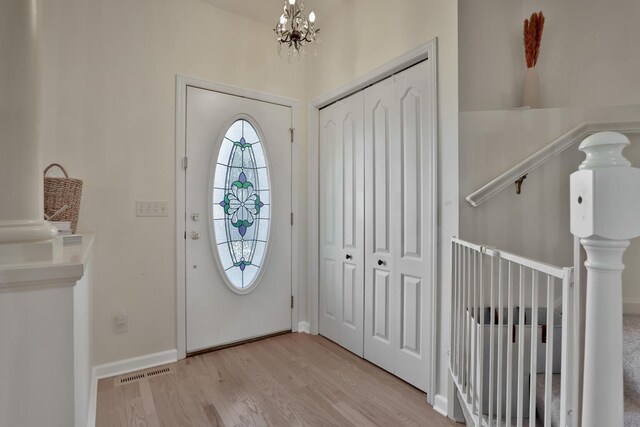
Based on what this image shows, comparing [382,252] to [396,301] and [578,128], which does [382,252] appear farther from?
[578,128]

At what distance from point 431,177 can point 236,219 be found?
1653mm

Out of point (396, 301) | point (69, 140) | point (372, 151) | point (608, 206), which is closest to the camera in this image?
point (608, 206)

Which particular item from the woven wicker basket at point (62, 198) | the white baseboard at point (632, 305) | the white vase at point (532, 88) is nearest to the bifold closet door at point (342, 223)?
the white vase at point (532, 88)

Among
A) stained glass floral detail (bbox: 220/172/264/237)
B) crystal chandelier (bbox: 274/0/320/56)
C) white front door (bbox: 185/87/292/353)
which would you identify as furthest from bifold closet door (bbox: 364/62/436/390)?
stained glass floral detail (bbox: 220/172/264/237)

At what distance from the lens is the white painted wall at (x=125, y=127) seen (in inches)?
84.0

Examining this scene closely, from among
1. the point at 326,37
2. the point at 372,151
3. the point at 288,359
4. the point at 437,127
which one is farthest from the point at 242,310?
the point at 326,37

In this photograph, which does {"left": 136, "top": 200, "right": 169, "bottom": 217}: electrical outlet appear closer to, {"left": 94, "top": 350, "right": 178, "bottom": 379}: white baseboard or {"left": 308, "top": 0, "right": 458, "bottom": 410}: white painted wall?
{"left": 94, "top": 350, "right": 178, "bottom": 379}: white baseboard

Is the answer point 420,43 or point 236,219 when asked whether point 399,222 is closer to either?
point 420,43

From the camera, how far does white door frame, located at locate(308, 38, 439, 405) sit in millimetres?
1922

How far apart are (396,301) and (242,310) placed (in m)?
1.35

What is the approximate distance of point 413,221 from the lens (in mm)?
2137

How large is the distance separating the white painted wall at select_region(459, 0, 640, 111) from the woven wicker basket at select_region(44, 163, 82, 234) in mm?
2269

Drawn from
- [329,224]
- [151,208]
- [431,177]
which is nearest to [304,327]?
[329,224]

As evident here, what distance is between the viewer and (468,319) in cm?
145
